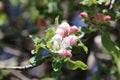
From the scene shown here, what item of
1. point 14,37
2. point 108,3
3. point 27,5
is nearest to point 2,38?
point 14,37

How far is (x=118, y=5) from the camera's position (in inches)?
112

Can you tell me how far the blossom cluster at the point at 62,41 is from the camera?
244cm

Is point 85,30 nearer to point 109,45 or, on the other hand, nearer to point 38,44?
point 109,45

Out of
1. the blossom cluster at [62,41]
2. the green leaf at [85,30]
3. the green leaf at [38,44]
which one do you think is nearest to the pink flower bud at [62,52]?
the blossom cluster at [62,41]

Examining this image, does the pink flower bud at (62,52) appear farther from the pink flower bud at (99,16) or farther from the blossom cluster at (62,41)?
the pink flower bud at (99,16)

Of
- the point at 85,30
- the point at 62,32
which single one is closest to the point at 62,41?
the point at 62,32

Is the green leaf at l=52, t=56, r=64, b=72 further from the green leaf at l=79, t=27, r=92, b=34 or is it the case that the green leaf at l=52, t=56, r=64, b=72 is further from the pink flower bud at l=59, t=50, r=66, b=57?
the green leaf at l=79, t=27, r=92, b=34

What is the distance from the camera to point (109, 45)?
274 centimetres

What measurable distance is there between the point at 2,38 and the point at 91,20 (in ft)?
7.93

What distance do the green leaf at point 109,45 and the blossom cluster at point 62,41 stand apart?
0.98ft

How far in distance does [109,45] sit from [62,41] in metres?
0.41

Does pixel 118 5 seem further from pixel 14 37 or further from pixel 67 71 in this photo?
pixel 14 37

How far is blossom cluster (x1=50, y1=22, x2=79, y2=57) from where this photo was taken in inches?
96.2

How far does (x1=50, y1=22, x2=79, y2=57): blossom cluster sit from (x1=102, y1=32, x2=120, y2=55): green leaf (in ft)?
0.98
